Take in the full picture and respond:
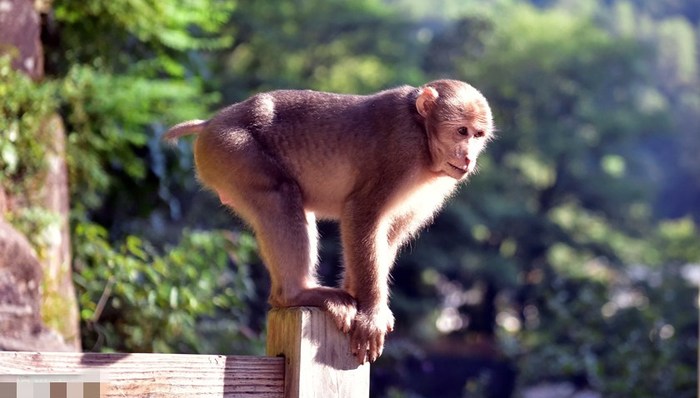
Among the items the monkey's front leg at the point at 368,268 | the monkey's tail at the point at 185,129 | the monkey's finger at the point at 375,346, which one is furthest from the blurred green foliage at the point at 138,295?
the monkey's finger at the point at 375,346

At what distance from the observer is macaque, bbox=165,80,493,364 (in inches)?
128

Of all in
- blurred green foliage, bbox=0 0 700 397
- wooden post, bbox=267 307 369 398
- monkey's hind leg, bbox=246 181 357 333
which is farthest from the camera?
blurred green foliage, bbox=0 0 700 397

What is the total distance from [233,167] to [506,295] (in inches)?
844

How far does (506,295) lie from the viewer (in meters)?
24.3

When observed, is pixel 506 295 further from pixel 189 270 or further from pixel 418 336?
pixel 189 270

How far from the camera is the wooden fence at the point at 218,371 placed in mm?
2166

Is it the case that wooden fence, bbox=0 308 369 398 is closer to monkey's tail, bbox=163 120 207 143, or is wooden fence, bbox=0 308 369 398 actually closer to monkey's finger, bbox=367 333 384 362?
monkey's finger, bbox=367 333 384 362

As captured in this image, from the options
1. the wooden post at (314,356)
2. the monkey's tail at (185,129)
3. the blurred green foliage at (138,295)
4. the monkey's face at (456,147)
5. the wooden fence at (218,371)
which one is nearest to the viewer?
the wooden fence at (218,371)

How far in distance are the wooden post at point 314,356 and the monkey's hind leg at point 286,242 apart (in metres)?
0.46

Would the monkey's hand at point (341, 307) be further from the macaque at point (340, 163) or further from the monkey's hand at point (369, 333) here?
the macaque at point (340, 163)

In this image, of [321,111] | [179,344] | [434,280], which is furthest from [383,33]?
[321,111]

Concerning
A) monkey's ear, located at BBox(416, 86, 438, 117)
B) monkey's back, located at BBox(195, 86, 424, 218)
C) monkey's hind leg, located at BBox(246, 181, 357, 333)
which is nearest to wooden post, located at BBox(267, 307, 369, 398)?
monkey's hind leg, located at BBox(246, 181, 357, 333)

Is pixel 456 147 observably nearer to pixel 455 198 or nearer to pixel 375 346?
pixel 375 346

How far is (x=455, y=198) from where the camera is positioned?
1994 centimetres
